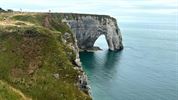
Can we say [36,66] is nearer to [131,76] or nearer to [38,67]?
[38,67]

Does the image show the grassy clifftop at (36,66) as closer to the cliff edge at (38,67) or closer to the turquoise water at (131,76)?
the cliff edge at (38,67)

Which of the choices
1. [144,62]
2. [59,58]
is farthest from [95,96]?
[144,62]

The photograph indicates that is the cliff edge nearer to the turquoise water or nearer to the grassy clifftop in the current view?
the grassy clifftop

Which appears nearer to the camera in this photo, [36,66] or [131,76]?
[36,66]

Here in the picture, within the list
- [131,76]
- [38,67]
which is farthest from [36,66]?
[131,76]

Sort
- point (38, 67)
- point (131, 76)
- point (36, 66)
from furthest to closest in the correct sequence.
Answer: point (131, 76)
point (36, 66)
point (38, 67)

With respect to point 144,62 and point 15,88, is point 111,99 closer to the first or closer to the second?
point 15,88

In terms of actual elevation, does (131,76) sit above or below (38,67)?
below

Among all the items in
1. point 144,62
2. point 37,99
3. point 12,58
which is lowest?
point 144,62

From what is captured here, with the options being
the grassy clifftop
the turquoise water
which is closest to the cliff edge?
the grassy clifftop
